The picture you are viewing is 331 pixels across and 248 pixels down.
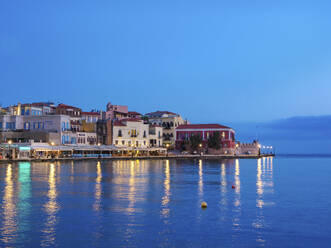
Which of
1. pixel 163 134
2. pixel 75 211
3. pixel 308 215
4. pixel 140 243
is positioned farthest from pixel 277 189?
pixel 163 134

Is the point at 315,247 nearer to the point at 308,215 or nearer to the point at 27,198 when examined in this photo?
the point at 308,215

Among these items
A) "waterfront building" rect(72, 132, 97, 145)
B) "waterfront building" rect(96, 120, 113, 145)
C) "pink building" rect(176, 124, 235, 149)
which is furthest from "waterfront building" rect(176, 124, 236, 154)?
"waterfront building" rect(72, 132, 97, 145)

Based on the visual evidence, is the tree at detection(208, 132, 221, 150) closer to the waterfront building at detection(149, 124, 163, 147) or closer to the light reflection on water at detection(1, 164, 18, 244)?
the waterfront building at detection(149, 124, 163, 147)

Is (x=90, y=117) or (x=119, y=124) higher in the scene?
(x=90, y=117)

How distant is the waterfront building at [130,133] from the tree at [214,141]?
49.1ft

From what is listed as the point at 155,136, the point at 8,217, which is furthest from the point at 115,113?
the point at 8,217

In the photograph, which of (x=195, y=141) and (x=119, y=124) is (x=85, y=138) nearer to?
(x=119, y=124)

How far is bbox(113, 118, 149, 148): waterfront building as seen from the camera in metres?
93.7

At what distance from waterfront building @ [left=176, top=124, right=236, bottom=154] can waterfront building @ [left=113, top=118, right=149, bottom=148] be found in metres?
10.6

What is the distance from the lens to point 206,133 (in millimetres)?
106312

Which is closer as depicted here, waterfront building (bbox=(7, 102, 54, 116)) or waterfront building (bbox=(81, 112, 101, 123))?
waterfront building (bbox=(7, 102, 54, 116))

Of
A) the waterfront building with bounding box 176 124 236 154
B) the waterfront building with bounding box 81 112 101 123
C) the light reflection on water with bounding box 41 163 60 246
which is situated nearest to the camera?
the light reflection on water with bounding box 41 163 60 246

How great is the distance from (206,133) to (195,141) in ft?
14.3

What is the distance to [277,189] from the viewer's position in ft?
113
